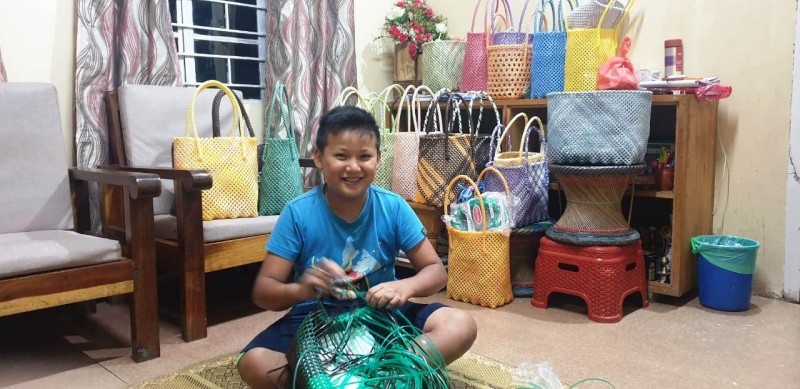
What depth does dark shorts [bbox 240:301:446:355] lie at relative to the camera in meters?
1.50

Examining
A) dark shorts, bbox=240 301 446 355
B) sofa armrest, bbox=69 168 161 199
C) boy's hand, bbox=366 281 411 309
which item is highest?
sofa armrest, bbox=69 168 161 199

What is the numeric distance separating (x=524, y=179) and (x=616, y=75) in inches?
21.5

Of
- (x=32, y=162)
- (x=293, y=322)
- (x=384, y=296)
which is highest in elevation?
(x=32, y=162)

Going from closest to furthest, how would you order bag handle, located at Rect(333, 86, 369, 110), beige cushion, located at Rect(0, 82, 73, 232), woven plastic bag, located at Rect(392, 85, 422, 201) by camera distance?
beige cushion, located at Rect(0, 82, 73, 232), woven plastic bag, located at Rect(392, 85, 422, 201), bag handle, located at Rect(333, 86, 369, 110)

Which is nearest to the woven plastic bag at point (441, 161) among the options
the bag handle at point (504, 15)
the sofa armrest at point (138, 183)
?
the bag handle at point (504, 15)

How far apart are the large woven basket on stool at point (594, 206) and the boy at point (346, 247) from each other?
1.01m

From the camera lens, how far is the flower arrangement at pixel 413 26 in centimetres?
343

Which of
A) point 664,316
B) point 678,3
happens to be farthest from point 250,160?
point 678,3

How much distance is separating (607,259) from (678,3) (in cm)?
121

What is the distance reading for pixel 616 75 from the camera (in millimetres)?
2551

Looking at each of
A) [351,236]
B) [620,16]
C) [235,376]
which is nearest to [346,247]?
[351,236]

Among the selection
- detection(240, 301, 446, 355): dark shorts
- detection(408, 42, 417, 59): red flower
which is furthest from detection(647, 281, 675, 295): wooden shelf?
detection(408, 42, 417, 59): red flower

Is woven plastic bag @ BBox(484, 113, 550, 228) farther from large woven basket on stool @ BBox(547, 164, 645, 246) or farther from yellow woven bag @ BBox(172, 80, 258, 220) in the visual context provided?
yellow woven bag @ BBox(172, 80, 258, 220)

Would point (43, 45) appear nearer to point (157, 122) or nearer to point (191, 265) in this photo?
point (157, 122)
